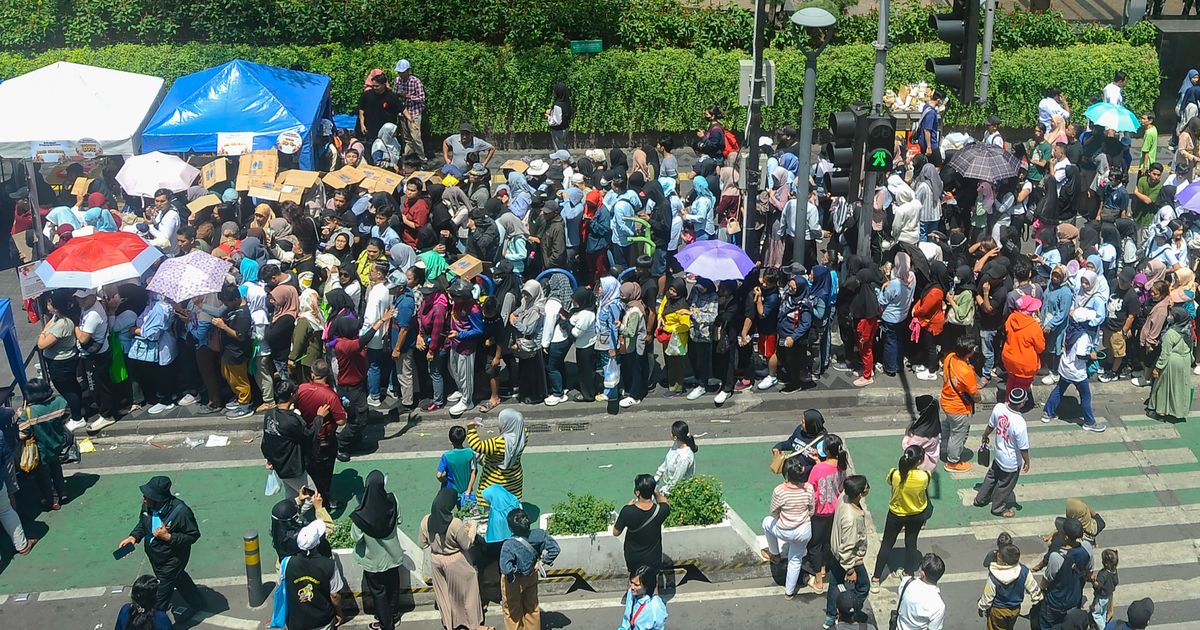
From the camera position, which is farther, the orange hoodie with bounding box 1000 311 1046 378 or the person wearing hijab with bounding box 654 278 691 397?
the person wearing hijab with bounding box 654 278 691 397

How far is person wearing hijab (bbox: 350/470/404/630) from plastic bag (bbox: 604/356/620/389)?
4207 millimetres

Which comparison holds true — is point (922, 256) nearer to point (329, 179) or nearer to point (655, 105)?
point (329, 179)

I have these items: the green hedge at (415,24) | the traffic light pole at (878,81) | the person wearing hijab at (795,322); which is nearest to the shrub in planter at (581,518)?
the person wearing hijab at (795,322)

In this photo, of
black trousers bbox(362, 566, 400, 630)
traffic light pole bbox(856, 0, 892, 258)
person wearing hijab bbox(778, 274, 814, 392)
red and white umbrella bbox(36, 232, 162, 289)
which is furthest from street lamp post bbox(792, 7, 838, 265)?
red and white umbrella bbox(36, 232, 162, 289)

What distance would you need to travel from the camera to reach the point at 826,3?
2505cm

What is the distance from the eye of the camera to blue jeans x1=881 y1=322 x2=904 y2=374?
14984 mm

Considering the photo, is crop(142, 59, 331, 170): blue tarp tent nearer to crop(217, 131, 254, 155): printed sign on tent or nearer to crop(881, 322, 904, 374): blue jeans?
crop(217, 131, 254, 155): printed sign on tent

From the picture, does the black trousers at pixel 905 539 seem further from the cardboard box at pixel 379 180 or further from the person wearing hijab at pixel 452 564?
the cardboard box at pixel 379 180

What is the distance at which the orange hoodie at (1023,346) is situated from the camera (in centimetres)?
1341

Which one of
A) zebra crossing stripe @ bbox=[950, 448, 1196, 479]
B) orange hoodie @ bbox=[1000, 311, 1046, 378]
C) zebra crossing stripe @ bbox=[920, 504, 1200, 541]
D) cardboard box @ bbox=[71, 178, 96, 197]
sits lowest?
zebra crossing stripe @ bbox=[920, 504, 1200, 541]

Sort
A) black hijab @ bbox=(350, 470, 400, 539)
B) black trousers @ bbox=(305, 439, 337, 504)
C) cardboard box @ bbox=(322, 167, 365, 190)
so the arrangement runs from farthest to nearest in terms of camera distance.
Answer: cardboard box @ bbox=(322, 167, 365, 190)
black trousers @ bbox=(305, 439, 337, 504)
black hijab @ bbox=(350, 470, 400, 539)

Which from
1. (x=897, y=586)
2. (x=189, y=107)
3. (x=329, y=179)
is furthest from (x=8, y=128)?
(x=897, y=586)

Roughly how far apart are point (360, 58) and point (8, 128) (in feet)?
23.4

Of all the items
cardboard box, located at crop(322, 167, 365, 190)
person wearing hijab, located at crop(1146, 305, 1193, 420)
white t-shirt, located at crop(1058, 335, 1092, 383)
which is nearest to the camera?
white t-shirt, located at crop(1058, 335, 1092, 383)
